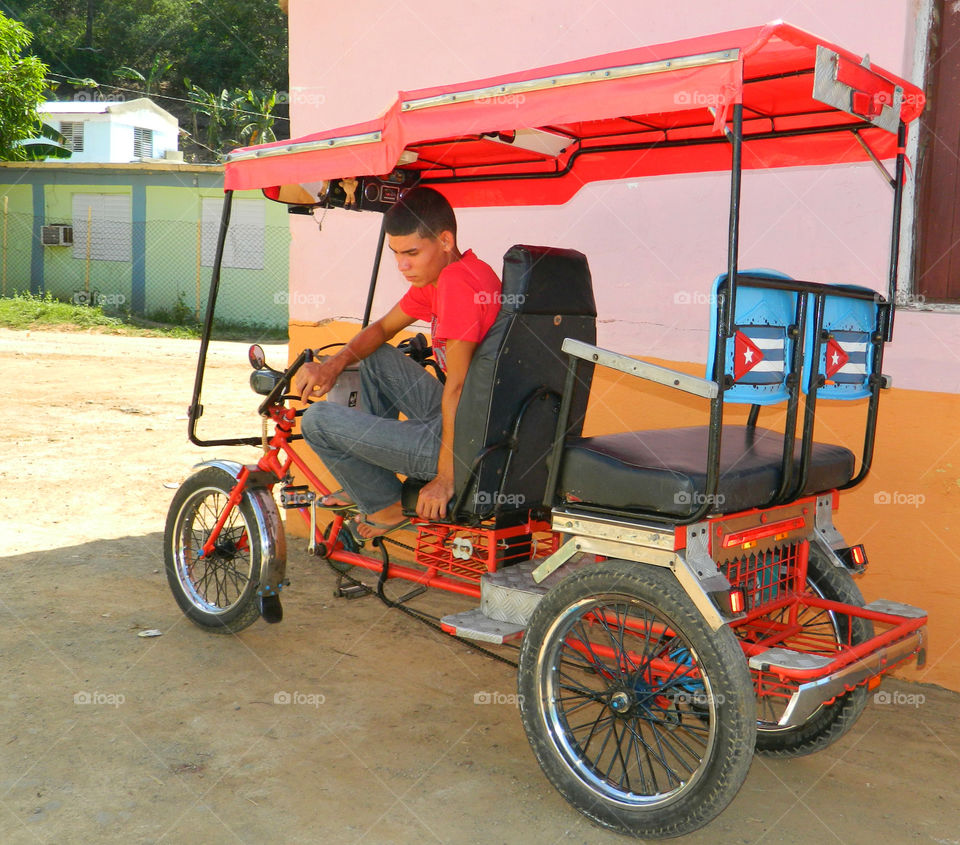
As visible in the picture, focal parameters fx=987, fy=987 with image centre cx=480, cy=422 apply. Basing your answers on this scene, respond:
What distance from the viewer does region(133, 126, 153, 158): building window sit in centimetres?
3319

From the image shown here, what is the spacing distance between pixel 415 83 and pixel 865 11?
8.62 feet

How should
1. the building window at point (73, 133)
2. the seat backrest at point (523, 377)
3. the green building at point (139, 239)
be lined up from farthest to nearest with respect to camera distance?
the building window at point (73, 133)
the green building at point (139, 239)
the seat backrest at point (523, 377)

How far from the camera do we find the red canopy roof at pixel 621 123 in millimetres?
2744

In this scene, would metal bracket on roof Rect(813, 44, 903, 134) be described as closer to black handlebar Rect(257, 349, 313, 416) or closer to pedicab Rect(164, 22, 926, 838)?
pedicab Rect(164, 22, 926, 838)

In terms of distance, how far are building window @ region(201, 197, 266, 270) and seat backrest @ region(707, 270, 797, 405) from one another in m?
19.5

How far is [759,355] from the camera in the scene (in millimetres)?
2961

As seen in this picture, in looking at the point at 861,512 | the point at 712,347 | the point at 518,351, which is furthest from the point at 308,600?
the point at 712,347

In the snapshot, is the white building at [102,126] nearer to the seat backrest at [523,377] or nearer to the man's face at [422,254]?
the man's face at [422,254]

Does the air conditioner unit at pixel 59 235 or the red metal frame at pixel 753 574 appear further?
the air conditioner unit at pixel 59 235

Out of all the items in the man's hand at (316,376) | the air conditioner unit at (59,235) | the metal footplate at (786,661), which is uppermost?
the air conditioner unit at (59,235)

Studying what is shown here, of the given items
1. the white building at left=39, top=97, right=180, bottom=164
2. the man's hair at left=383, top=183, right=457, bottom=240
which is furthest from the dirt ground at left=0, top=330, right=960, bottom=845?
the white building at left=39, top=97, right=180, bottom=164

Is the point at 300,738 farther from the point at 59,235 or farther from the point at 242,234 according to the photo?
the point at 59,235

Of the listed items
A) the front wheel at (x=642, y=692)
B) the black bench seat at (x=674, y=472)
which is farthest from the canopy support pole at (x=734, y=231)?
the front wheel at (x=642, y=692)

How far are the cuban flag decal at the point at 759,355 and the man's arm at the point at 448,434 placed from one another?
1.04m
